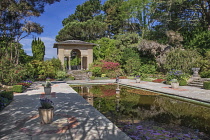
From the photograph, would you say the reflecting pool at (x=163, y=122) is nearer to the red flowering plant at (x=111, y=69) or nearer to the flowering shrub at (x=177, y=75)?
the flowering shrub at (x=177, y=75)

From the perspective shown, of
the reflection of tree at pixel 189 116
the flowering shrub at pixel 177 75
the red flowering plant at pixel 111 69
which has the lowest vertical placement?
the reflection of tree at pixel 189 116

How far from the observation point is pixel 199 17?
23422 millimetres

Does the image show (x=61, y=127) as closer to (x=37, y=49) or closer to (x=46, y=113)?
(x=46, y=113)

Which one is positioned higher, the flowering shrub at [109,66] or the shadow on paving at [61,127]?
the flowering shrub at [109,66]

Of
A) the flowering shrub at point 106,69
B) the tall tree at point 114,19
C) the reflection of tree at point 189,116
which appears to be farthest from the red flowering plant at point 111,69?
the reflection of tree at point 189,116

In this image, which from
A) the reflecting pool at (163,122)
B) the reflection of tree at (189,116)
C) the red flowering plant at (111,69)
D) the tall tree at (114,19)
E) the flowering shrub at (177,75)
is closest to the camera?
the reflecting pool at (163,122)

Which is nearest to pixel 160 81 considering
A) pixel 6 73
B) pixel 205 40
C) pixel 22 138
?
pixel 205 40

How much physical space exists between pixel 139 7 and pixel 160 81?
17.9 m

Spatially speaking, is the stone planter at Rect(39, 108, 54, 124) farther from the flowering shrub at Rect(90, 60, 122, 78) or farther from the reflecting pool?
the flowering shrub at Rect(90, 60, 122, 78)

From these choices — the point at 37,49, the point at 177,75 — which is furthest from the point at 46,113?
the point at 37,49

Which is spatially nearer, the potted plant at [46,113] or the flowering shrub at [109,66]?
the potted plant at [46,113]

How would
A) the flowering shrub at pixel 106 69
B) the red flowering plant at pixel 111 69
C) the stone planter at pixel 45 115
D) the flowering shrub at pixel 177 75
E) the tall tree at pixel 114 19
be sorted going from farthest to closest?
the tall tree at pixel 114 19
the flowering shrub at pixel 106 69
the red flowering plant at pixel 111 69
the flowering shrub at pixel 177 75
the stone planter at pixel 45 115

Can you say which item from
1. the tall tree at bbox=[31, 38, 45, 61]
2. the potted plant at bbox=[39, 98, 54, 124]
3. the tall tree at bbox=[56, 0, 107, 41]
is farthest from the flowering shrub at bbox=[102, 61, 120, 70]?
the potted plant at bbox=[39, 98, 54, 124]

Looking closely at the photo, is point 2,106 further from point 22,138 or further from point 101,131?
point 101,131
